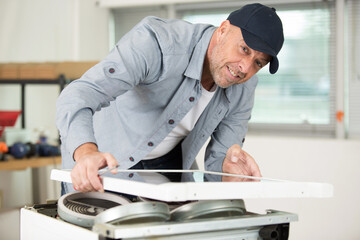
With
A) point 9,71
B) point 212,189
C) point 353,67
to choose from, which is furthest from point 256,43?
point 9,71

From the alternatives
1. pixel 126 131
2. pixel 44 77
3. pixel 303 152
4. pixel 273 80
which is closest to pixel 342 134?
pixel 303 152

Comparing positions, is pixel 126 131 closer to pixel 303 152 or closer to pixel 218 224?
pixel 218 224

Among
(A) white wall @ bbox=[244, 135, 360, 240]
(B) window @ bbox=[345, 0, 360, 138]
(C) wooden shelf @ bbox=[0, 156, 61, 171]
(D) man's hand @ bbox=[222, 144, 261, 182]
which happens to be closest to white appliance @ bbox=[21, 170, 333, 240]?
(D) man's hand @ bbox=[222, 144, 261, 182]

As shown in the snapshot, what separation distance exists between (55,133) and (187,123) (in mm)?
2930

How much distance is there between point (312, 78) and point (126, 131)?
2524 mm

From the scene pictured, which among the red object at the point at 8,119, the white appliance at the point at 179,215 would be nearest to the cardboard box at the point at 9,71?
the red object at the point at 8,119

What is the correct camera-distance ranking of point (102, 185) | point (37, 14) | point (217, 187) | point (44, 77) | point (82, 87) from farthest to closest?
1. point (37, 14)
2. point (44, 77)
3. point (82, 87)
4. point (102, 185)
5. point (217, 187)

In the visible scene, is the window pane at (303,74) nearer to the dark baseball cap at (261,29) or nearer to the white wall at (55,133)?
the white wall at (55,133)

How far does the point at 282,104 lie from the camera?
3732mm

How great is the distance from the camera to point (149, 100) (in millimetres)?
1413

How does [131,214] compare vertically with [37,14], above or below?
below

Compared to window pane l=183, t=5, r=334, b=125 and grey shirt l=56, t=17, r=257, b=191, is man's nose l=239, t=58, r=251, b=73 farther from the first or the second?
window pane l=183, t=5, r=334, b=125

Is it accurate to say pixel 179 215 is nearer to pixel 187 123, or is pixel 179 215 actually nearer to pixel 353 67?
pixel 187 123

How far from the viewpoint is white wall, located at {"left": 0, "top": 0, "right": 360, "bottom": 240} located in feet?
11.0
